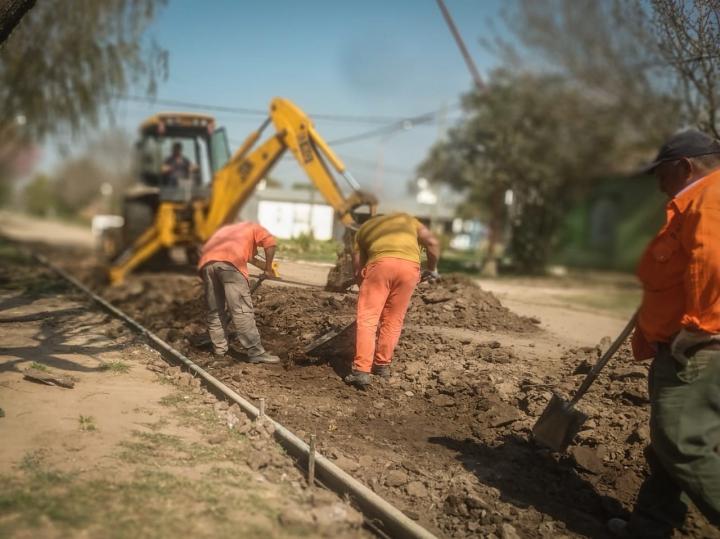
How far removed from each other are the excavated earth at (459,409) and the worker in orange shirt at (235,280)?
242mm

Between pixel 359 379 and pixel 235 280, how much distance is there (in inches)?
65.5

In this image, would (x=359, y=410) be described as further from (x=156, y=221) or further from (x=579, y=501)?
(x=156, y=221)

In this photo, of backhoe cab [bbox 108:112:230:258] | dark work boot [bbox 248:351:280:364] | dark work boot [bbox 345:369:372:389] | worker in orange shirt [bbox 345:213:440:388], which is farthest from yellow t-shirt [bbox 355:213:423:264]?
backhoe cab [bbox 108:112:230:258]

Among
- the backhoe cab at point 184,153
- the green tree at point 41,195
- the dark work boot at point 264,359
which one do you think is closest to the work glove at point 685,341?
the dark work boot at point 264,359

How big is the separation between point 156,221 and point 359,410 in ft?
30.8

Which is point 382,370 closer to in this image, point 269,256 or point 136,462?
point 269,256

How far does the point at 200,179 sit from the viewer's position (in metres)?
14.1

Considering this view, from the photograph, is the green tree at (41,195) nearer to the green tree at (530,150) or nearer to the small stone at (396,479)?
the green tree at (530,150)

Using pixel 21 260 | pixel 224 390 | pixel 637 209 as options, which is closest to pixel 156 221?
pixel 21 260

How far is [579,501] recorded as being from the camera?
4648mm

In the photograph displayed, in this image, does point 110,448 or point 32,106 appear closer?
point 110,448

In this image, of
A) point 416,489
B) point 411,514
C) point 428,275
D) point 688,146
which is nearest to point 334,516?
point 411,514

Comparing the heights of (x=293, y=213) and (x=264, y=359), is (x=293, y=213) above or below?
above

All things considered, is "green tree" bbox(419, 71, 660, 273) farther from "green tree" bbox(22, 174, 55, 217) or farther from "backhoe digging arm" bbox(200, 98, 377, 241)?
"green tree" bbox(22, 174, 55, 217)
